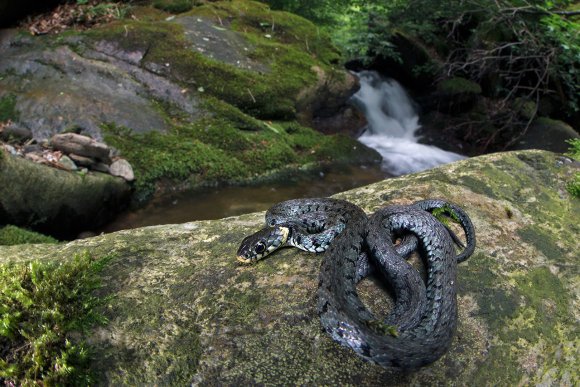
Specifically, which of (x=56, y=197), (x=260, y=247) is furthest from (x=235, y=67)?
(x=260, y=247)

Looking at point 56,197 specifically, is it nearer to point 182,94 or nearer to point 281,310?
point 182,94

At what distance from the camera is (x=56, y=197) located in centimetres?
726

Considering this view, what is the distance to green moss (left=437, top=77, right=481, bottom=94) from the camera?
15898 mm

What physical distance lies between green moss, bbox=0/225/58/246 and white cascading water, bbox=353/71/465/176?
28.1 ft

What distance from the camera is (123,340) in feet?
9.86

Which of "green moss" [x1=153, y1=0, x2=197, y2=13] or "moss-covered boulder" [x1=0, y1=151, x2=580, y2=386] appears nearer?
"moss-covered boulder" [x1=0, y1=151, x2=580, y2=386]

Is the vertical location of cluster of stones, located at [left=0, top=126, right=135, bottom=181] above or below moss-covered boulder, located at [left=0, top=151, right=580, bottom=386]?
below

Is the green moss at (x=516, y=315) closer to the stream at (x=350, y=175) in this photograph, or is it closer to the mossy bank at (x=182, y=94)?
the stream at (x=350, y=175)

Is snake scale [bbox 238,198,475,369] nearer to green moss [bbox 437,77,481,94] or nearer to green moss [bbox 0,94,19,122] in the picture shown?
green moss [bbox 0,94,19,122]

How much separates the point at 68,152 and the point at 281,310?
6661 millimetres

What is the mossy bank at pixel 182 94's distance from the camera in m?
9.29

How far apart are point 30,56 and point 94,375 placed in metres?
10.1

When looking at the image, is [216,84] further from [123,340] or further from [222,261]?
[123,340]

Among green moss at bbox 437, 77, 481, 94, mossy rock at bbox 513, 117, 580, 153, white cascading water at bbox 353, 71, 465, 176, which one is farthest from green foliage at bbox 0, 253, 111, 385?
green moss at bbox 437, 77, 481, 94
